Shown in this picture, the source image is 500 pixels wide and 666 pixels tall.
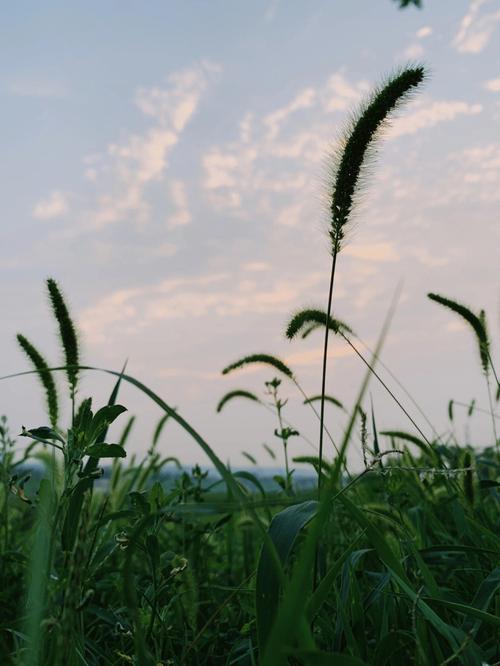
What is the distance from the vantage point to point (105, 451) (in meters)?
1.44

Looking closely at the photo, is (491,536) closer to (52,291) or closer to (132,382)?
(132,382)

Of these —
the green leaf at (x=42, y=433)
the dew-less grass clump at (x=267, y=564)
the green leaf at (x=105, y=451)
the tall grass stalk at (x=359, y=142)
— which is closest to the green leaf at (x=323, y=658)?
the dew-less grass clump at (x=267, y=564)

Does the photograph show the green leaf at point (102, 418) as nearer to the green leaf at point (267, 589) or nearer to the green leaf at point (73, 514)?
the green leaf at point (73, 514)

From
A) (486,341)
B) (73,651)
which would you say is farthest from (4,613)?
(486,341)

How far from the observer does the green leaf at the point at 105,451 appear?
143 centimetres

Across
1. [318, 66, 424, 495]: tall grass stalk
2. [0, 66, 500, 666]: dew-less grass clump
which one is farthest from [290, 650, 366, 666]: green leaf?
[318, 66, 424, 495]: tall grass stalk

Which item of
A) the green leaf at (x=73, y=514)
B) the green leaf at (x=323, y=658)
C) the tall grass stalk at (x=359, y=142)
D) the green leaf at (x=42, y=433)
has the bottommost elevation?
the green leaf at (x=323, y=658)

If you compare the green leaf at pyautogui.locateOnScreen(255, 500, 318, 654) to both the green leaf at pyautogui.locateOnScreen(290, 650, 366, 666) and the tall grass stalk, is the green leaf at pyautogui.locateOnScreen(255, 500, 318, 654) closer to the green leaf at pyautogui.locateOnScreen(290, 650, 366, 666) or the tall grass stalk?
the green leaf at pyautogui.locateOnScreen(290, 650, 366, 666)

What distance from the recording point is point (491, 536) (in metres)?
2.05

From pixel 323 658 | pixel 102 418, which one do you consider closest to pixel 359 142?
pixel 102 418

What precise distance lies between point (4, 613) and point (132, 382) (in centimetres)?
197

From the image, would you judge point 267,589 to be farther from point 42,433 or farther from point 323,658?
point 42,433

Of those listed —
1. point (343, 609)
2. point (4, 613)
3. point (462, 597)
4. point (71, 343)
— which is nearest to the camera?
point (343, 609)

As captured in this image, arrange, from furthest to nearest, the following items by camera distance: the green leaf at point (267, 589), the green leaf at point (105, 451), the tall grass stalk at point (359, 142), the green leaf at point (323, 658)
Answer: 1. the tall grass stalk at point (359, 142)
2. the green leaf at point (105, 451)
3. the green leaf at point (267, 589)
4. the green leaf at point (323, 658)
